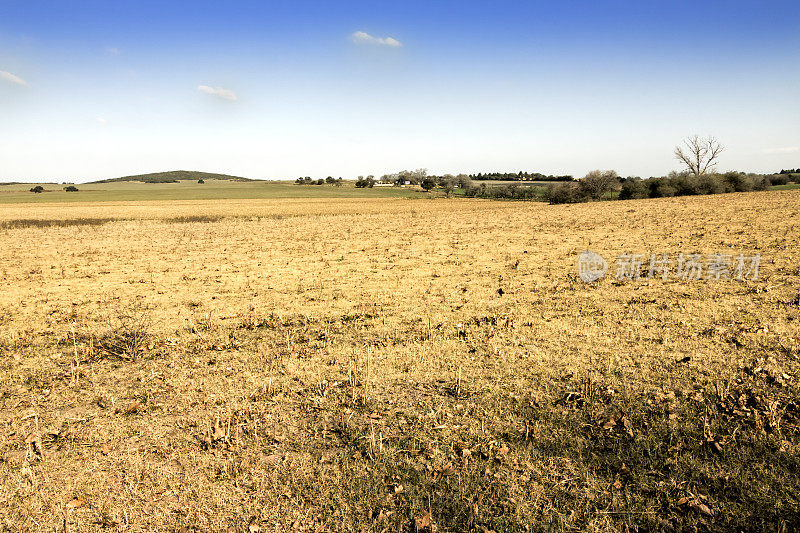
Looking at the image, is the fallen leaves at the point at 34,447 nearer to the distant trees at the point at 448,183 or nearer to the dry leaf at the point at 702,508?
the dry leaf at the point at 702,508

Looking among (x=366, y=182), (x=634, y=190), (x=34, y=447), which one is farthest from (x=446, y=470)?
(x=366, y=182)

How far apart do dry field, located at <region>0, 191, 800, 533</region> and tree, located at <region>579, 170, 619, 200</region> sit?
59951 mm

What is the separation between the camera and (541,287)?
14.5 metres

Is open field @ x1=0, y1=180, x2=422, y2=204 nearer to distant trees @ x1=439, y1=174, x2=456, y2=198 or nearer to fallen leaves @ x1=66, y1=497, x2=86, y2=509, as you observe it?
distant trees @ x1=439, y1=174, x2=456, y2=198

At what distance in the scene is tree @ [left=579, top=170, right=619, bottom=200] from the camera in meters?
69.4

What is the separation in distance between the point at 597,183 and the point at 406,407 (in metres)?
72.9

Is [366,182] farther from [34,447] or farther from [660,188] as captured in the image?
[34,447]

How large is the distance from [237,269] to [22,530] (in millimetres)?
15234

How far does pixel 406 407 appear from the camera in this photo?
7.03 meters

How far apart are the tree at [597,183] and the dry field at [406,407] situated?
60.0m

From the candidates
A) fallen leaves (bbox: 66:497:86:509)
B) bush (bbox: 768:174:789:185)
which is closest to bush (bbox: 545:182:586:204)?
bush (bbox: 768:174:789:185)

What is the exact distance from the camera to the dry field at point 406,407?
4.86 metres

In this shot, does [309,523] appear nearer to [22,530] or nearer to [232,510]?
[232,510]

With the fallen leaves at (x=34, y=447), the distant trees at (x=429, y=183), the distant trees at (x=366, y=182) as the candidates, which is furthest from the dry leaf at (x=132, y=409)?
the distant trees at (x=366, y=182)
